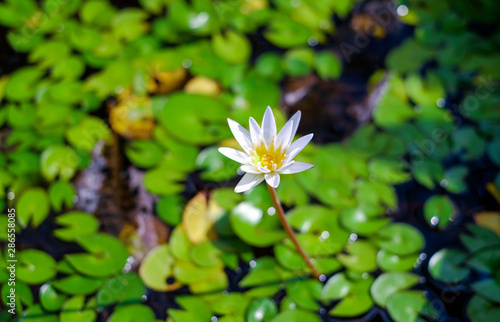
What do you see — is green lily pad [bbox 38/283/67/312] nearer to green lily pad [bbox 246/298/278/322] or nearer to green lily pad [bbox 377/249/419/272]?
green lily pad [bbox 246/298/278/322]

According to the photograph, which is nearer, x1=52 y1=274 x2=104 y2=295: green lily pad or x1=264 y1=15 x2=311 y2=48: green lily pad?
x1=52 y1=274 x2=104 y2=295: green lily pad

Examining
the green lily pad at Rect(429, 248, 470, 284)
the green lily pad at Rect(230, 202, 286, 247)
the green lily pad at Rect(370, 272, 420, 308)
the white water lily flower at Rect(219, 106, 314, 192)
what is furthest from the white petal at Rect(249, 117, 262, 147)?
the green lily pad at Rect(429, 248, 470, 284)

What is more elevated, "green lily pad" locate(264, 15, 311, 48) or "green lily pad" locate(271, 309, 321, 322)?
"green lily pad" locate(264, 15, 311, 48)

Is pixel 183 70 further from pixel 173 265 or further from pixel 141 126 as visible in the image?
pixel 173 265

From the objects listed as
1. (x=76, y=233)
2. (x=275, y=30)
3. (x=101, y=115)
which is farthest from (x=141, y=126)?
(x=275, y=30)

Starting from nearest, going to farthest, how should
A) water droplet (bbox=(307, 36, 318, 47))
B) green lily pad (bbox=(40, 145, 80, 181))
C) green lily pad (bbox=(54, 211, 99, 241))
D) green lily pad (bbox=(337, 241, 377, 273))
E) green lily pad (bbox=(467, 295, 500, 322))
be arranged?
green lily pad (bbox=(467, 295, 500, 322)) → green lily pad (bbox=(337, 241, 377, 273)) → green lily pad (bbox=(54, 211, 99, 241)) → green lily pad (bbox=(40, 145, 80, 181)) → water droplet (bbox=(307, 36, 318, 47))

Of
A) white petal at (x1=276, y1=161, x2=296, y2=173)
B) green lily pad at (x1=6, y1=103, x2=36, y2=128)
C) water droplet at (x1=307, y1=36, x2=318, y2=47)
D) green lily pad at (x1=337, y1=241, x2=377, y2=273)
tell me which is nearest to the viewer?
white petal at (x1=276, y1=161, x2=296, y2=173)

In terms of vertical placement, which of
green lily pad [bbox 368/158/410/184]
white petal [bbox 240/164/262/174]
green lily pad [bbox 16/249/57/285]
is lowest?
green lily pad [bbox 16/249/57/285]
